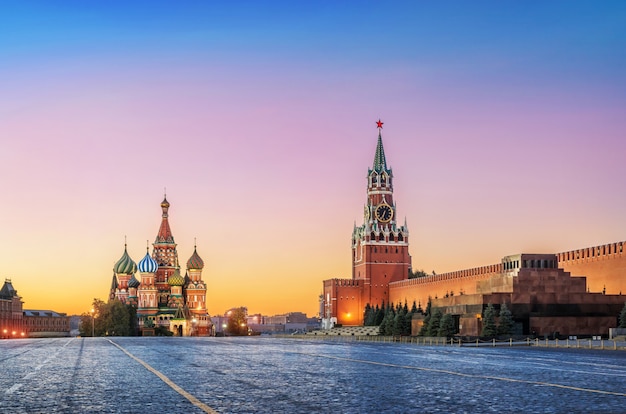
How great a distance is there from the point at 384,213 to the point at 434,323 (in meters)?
61.4

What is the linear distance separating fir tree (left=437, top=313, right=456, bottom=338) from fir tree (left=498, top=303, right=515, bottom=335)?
355 cm

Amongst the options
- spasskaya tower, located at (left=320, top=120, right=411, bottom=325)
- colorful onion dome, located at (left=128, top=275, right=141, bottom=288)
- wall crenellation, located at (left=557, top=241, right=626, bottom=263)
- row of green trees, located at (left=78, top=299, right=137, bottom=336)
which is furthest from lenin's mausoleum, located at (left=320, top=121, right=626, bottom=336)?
colorful onion dome, located at (left=128, top=275, right=141, bottom=288)

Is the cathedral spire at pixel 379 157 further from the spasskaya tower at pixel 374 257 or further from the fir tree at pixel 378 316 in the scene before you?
the fir tree at pixel 378 316

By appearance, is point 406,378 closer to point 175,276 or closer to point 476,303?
point 476,303

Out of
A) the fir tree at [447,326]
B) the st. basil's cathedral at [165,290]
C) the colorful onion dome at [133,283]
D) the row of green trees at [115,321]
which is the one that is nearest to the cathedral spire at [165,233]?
the st. basil's cathedral at [165,290]

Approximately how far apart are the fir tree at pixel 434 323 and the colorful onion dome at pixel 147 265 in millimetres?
65030

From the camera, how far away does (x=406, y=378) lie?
39.4 feet

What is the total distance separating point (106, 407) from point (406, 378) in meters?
5.15

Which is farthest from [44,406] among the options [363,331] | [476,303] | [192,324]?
[192,324]

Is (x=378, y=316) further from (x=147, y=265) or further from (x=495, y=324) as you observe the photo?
(x=495, y=324)

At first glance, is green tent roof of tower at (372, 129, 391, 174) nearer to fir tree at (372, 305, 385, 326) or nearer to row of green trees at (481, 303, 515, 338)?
fir tree at (372, 305, 385, 326)

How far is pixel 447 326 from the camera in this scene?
45.9 metres

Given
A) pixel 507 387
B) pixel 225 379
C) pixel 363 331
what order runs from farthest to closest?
pixel 363 331 < pixel 225 379 < pixel 507 387

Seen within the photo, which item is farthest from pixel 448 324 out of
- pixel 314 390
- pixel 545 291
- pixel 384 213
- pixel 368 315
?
pixel 384 213
